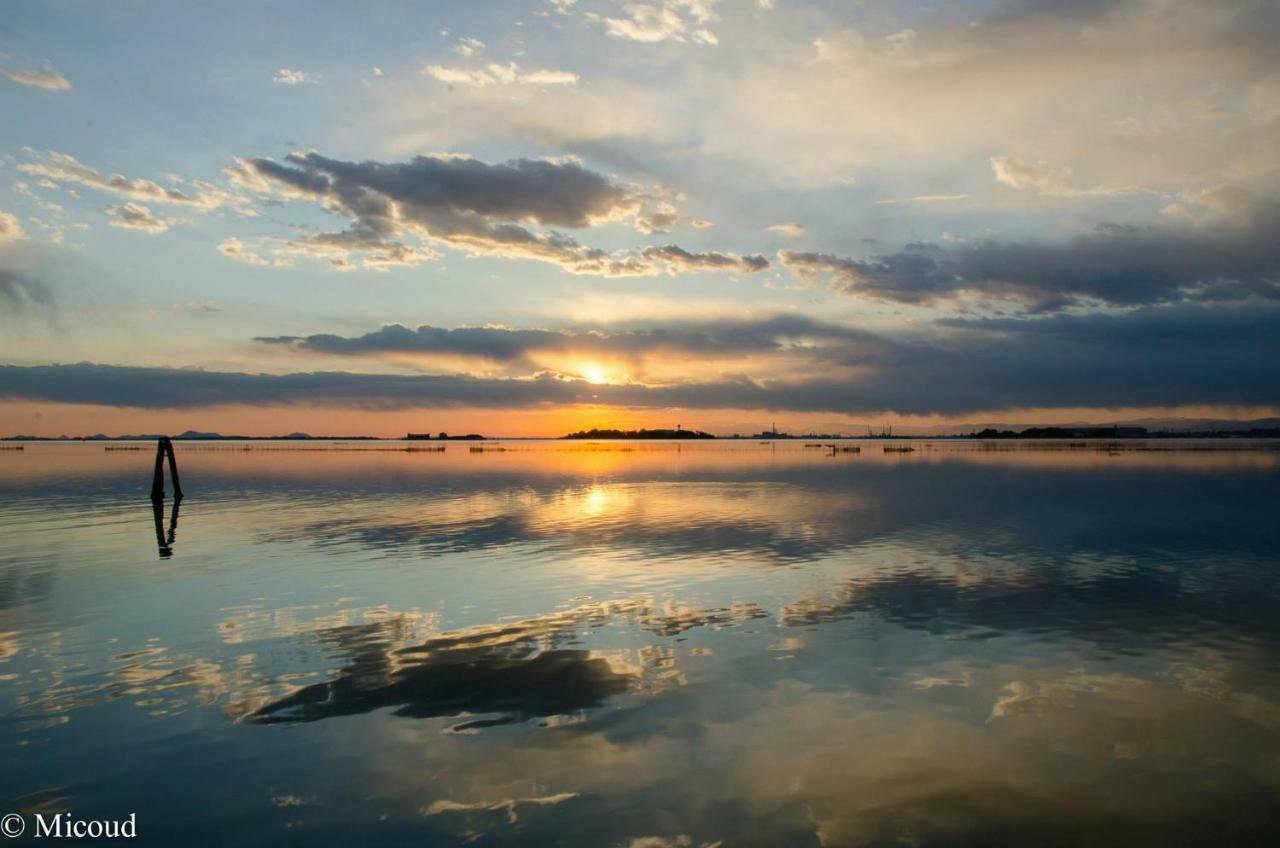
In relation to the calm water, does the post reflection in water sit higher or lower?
higher

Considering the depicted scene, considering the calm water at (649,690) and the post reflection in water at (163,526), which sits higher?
the post reflection in water at (163,526)

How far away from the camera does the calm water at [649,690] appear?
9.20 metres

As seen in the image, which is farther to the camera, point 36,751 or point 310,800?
point 36,751

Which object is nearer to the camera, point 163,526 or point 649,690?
point 649,690

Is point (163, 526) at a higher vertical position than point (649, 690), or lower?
higher

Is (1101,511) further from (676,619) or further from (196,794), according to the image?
(196,794)

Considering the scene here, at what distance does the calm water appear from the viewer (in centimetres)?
920

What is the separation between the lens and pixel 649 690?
13.4 m

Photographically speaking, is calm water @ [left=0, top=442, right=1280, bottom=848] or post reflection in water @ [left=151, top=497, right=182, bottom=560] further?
post reflection in water @ [left=151, top=497, right=182, bottom=560]

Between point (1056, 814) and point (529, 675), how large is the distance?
874cm

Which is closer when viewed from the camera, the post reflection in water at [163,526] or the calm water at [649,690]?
the calm water at [649,690]

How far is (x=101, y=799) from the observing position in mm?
9523

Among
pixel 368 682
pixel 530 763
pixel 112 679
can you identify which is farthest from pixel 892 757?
pixel 112 679

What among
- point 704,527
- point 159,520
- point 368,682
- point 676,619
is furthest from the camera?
point 159,520
